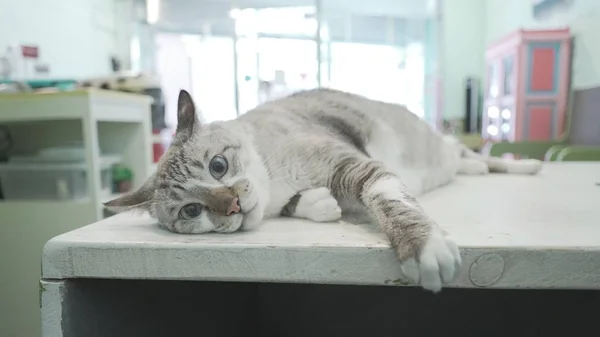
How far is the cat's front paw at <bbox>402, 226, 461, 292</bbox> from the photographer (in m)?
0.49

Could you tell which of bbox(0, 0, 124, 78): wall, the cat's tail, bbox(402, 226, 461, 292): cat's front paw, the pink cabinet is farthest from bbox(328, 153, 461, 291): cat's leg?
the pink cabinet

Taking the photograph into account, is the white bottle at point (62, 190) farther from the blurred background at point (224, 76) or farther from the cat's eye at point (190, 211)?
the cat's eye at point (190, 211)

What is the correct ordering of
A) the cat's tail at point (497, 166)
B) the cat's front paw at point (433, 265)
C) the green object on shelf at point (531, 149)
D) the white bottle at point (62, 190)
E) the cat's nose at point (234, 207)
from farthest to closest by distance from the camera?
the green object on shelf at point (531, 149) < the white bottle at point (62, 190) < the cat's tail at point (497, 166) < the cat's nose at point (234, 207) < the cat's front paw at point (433, 265)

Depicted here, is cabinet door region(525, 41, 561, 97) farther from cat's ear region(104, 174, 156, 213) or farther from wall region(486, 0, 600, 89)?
cat's ear region(104, 174, 156, 213)

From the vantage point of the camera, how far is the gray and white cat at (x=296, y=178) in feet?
1.83

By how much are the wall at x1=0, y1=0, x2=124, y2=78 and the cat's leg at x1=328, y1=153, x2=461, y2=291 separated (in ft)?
7.06

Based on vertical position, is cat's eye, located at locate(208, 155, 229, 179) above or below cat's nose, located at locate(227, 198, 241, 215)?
above

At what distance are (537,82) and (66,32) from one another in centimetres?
339

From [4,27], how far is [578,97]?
11.2ft

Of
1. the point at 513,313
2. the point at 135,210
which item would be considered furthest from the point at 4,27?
the point at 513,313

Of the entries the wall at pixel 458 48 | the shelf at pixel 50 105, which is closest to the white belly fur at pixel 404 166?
the shelf at pixel 50 105

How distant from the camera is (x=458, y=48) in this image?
5098 millimetres

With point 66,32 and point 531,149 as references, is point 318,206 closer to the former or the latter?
point 531,149

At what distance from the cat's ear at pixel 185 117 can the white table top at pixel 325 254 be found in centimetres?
19
